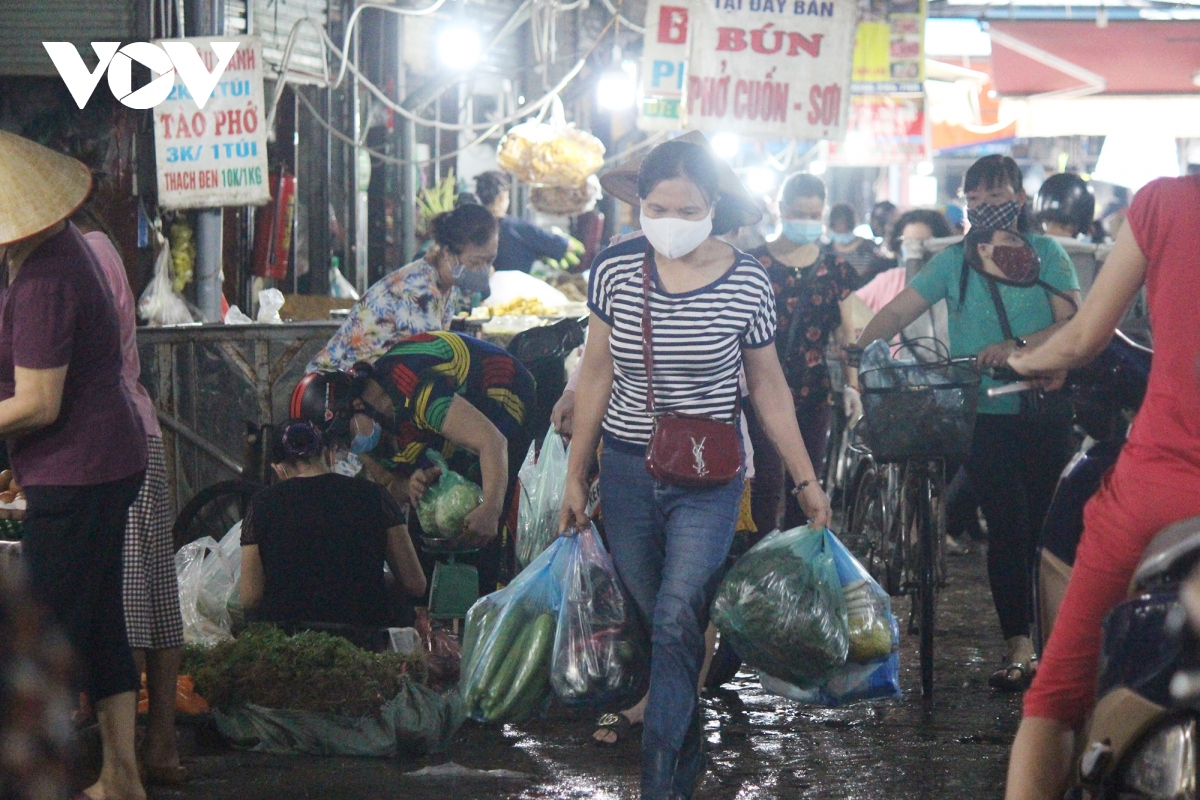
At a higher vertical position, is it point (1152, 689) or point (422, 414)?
point (1152, 689)

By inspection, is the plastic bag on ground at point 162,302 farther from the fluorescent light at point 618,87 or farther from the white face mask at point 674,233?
the fluorescent light at point 618,87

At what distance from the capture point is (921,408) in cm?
646

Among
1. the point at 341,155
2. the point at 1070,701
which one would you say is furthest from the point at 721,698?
the point at 341,155

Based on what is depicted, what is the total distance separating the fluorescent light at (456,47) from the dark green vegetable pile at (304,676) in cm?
976

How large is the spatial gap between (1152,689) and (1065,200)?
5.83m

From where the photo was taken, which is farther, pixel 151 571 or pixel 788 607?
pixel 151 571

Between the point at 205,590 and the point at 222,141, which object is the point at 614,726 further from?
the point at 222,141

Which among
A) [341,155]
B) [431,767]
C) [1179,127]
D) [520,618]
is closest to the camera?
[520,618]

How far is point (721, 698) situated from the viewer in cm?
672

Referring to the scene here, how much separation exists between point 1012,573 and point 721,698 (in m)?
1.30

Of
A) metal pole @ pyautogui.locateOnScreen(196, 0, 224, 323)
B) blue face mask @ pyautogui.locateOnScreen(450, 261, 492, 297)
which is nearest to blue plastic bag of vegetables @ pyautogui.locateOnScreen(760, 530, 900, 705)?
blue face mask @ pyautogui.locateOnScreen(450, 261, 492, 297)

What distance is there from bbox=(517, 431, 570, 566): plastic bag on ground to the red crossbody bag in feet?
4.94

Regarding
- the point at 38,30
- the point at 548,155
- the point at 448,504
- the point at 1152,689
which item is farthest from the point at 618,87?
the point at 1152,689

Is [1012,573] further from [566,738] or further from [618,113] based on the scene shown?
[618,113]
